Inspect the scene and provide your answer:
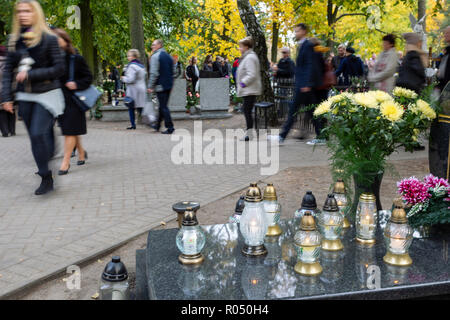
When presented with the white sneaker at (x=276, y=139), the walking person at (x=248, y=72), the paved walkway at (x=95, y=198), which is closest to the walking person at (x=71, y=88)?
the paved walkway at (x=95, y=198)

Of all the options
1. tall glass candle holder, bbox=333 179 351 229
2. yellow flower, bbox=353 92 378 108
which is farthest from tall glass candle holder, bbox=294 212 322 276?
yellow flower, bbox=353 92 378 108

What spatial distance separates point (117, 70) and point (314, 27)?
42.8 ft

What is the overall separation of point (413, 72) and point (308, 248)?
701 centimetres

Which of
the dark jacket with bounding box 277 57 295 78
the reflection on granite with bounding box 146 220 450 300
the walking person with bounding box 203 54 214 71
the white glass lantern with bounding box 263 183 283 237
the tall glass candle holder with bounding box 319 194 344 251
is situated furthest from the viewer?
the walking person with bounding box 203 54 214 71

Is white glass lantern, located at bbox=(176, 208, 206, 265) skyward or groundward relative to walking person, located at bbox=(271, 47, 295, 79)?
groundward

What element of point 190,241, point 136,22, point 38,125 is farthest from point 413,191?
point 136,22

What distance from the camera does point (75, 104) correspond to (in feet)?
25.6

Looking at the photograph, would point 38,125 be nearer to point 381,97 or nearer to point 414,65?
point 381,97

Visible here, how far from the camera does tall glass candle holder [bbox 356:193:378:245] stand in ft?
11.0

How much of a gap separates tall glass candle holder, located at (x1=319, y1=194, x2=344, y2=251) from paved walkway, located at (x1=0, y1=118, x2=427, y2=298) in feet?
7.39

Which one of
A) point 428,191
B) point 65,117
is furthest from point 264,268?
point 65,117

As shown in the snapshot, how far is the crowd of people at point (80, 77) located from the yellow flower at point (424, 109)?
36.4 inches

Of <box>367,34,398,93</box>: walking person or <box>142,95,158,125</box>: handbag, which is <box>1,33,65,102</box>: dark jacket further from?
<box>142,95,158,125</box>: handbag

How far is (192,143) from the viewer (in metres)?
10.7
